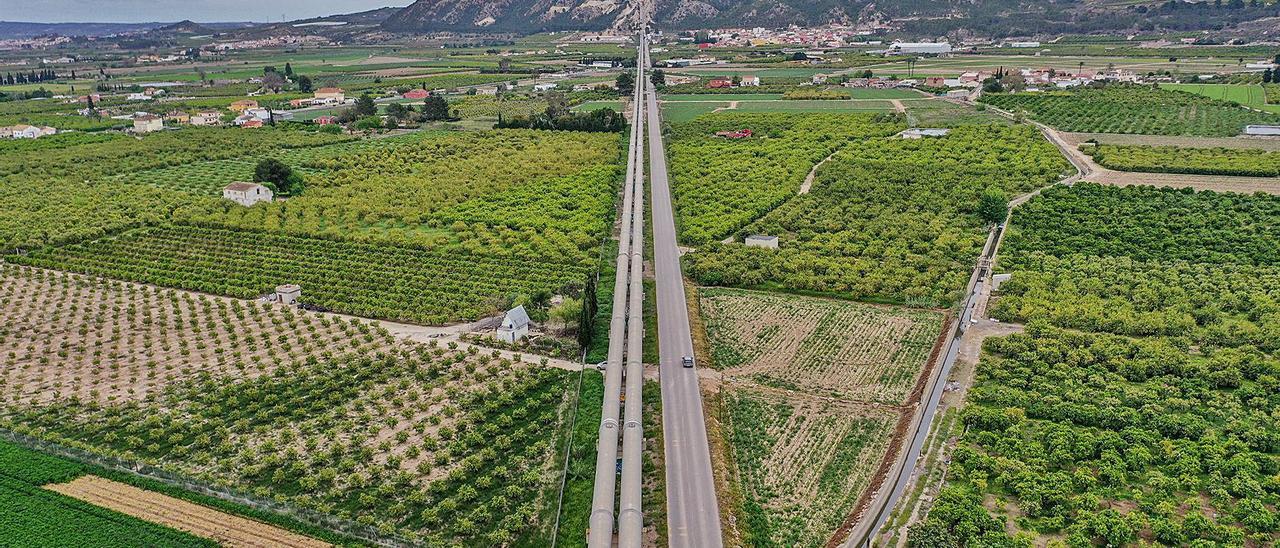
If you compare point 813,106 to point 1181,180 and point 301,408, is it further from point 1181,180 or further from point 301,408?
point 301,408

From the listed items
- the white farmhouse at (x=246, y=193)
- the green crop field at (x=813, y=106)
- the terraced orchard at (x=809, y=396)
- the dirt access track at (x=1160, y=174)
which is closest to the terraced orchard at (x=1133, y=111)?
the dirt access track at (x=1160, y=174)

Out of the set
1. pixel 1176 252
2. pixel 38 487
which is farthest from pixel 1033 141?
pixel 38 487

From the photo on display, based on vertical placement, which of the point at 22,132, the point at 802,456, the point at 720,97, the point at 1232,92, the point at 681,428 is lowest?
the point at 802,456

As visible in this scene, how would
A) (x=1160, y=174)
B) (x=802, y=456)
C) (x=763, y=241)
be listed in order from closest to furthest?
(x=802, y=456)
(x=763, y=241)
(x=1160, y=174)

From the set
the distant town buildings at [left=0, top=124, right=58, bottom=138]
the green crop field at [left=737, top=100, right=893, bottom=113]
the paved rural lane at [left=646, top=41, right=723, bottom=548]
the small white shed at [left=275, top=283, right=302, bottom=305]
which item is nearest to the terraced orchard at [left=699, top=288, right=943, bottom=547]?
the paved rural lane at [left=646, top=41, right=723, bottom=548]

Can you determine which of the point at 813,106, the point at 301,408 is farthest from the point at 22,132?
the point at 813,106

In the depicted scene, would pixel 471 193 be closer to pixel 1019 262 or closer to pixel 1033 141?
pixel 1019 262
